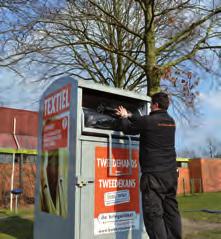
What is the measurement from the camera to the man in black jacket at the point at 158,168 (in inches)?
171

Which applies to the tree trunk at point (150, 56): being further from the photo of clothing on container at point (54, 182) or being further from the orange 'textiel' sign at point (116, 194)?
the photo of clothing on container at point (54, 182)

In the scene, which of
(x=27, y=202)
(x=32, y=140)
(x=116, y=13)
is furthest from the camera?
(x=32, y=140)

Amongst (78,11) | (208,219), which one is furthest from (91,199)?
(78,11)

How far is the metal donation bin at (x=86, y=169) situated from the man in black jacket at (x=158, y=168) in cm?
35

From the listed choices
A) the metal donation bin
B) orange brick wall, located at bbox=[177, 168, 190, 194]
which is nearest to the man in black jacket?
the metal donation bin

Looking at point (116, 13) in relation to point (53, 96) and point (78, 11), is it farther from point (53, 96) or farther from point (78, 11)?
point (53, 96)

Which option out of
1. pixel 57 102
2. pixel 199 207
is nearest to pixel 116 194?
pixel 57 102

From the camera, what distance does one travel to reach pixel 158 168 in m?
4.42

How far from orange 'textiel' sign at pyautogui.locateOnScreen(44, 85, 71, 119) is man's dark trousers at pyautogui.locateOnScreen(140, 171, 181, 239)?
4.30 ft

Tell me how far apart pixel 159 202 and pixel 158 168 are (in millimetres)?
390

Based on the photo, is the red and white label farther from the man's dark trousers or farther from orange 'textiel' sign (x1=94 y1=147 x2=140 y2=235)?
the man's dark trousers

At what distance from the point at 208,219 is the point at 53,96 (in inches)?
235

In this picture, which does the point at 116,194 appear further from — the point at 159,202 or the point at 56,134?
the point at 56,134

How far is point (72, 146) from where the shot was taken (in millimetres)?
4484
